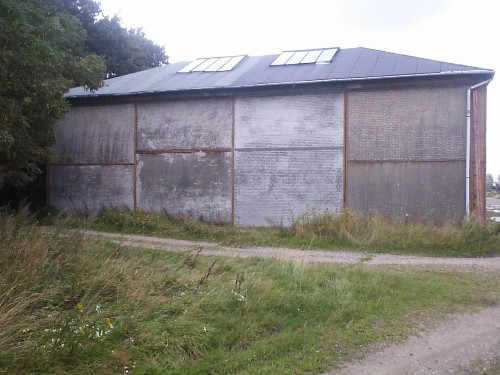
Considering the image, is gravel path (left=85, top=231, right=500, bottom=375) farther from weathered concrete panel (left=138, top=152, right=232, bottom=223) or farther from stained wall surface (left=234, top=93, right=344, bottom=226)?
weathered concrete panel (left=138, top=152, right=232, bottom=223)

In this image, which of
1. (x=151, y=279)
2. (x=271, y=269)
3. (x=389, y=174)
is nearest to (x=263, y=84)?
(x=389, y=174)

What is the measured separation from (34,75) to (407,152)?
1003 cm

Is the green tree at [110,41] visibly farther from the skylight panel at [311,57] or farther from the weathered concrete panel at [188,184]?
the skylight panel at [311,57]

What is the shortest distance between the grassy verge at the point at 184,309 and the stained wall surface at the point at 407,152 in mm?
5888

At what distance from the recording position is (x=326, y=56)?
16.2 meters

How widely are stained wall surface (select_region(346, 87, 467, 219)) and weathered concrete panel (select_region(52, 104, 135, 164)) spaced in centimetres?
801

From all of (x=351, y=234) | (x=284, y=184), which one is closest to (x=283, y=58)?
(x=284, y=184)

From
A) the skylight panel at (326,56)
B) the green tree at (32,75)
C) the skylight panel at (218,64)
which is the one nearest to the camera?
the green tree at (32,75)

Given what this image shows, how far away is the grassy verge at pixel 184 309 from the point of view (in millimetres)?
3762

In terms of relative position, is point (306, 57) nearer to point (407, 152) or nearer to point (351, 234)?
point (407, 152)

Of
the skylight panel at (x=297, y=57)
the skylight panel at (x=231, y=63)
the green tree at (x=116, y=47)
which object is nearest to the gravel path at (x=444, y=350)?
the skylight panel at (x=297, y=57)

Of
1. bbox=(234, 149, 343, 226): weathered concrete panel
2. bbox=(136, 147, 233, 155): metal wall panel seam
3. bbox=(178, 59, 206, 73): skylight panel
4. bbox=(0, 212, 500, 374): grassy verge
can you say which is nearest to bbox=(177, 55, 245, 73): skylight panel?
bbox=(178, 59, 206, 73): skylight panel

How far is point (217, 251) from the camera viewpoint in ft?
32.5

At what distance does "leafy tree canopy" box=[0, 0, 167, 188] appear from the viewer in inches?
282
